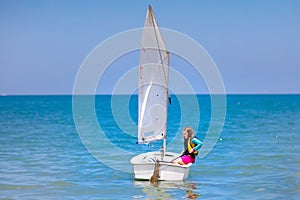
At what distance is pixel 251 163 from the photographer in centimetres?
2941

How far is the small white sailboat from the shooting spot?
22375 millimetres

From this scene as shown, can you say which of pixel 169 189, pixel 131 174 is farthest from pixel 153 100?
pixel 131 174

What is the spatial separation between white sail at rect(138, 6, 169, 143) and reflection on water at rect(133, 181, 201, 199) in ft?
7.92

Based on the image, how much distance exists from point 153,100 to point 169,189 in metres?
4.24

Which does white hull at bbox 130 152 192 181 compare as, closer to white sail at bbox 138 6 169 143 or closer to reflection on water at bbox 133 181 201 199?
reflection on water at bbox 133 181 201 199

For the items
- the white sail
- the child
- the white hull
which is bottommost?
the white hull

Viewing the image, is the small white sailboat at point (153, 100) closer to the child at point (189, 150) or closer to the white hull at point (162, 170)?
the white hull at point (162, 170)

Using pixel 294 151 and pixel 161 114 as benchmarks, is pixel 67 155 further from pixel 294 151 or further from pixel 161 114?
pixel 294 151

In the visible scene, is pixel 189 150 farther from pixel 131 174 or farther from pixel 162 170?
pixel 131 174

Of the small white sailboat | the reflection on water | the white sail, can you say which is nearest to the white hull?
the small white sailboat

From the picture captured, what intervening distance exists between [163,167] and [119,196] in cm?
228

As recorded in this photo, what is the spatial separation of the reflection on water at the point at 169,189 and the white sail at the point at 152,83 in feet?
7.92

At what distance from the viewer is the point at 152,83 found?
23375 mm

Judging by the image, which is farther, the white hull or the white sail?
the white sail
